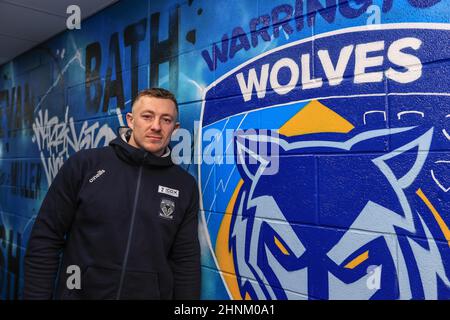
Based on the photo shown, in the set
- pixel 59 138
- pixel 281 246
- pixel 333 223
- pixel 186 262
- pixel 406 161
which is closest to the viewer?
pixel 406 161

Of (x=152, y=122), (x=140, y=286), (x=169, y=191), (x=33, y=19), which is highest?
(x=33, y=19)

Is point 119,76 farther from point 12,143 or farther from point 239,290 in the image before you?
point 12,143

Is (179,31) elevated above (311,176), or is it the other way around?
(179,31)

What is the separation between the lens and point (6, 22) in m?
2.68

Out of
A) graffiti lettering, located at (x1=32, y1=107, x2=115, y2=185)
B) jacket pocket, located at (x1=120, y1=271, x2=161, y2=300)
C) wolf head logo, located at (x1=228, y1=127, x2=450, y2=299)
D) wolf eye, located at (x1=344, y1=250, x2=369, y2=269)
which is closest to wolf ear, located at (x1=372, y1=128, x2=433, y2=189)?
wolf head logo, located at (x1=228, y1=127, x2=450, y2=299)

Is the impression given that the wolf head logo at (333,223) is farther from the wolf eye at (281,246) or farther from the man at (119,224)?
the man at (119,224)

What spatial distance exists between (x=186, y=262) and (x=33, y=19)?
7.08 ft

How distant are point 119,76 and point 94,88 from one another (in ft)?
0.98

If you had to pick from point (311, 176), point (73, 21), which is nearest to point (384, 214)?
point (311, 176)

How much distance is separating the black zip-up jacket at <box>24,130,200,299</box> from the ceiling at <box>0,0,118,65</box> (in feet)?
4.35

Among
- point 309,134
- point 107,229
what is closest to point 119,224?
point 107,229

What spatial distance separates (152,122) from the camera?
1545 millimetres

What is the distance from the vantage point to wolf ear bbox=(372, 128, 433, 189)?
1108mm

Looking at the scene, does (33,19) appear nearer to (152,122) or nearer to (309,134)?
(152,122)
